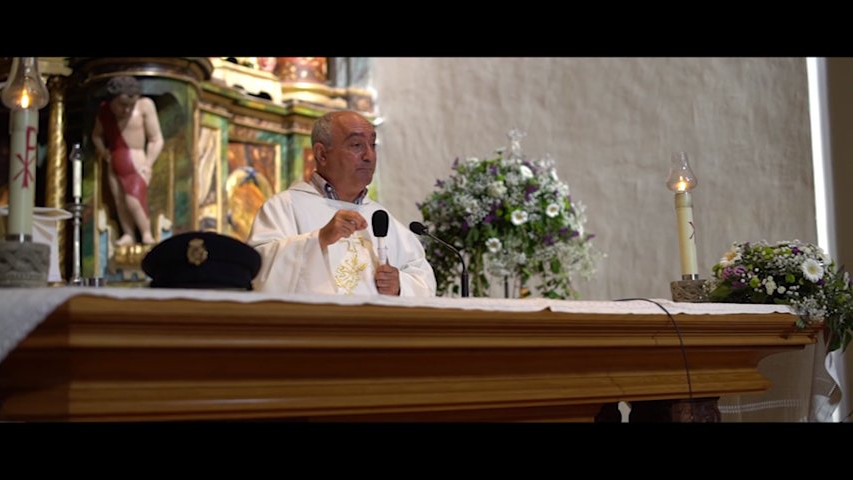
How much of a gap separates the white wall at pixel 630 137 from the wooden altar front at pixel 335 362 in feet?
11.1

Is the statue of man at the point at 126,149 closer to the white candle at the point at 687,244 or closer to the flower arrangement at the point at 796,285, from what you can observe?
the white candle at the point at 687,244

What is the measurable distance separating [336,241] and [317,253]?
3.2 inches

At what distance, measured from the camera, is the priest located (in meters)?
3.32

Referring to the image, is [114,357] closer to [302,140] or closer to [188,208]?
[188,208]

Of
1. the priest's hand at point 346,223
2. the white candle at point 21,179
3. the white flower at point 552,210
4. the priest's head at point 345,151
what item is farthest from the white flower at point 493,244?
the white candle at point 21,179

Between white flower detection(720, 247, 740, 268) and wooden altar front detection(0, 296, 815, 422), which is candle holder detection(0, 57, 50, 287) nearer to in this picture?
wooden altar front detection(0, 296, 815, 422)

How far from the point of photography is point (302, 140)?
7379 mm

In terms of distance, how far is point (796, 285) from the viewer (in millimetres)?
3197

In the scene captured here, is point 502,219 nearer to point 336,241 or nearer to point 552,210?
→ point 552,210

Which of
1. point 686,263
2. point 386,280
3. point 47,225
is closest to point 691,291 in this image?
point 686,263

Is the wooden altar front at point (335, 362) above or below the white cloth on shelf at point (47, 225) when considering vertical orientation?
below

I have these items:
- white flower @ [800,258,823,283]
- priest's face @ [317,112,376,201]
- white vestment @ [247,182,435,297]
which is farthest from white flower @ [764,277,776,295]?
priest's face @ [317,112,376,201]

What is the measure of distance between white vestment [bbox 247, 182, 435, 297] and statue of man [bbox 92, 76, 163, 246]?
8.42ft

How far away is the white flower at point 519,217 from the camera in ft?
16.8
